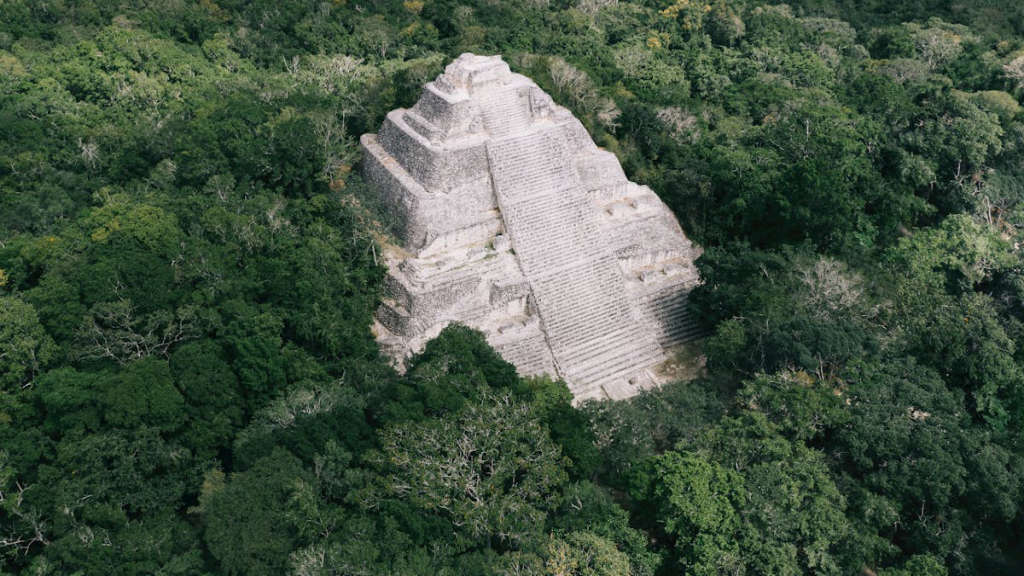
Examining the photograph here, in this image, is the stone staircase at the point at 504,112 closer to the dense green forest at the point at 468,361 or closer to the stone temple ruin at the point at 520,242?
the stone temple ruin at the point at 520,242

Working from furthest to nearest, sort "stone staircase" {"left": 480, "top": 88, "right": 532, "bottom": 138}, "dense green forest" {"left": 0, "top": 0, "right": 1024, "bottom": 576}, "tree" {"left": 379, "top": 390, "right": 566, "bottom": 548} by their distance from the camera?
"stone staircase" {"left": 480, "top": 88, "right": 532, "bottom": 138} < "dense green forest" {"left": 0, "top": 0, "right": 1024, "bottom": 576} < "tree" {"left": 379, "top": 390, "right": 566, "bottom": 548}

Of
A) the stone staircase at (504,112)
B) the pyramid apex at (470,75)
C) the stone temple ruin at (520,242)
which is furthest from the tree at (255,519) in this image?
the pyramid apex at (470,75)

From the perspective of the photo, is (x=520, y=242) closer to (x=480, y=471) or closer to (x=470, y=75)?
(x=470, y=75)

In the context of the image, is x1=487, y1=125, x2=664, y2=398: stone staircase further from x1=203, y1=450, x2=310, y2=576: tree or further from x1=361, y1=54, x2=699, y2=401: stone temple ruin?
x1=203, y1=450, x2=310, y2=576: tree

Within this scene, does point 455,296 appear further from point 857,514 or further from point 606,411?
point 857,514

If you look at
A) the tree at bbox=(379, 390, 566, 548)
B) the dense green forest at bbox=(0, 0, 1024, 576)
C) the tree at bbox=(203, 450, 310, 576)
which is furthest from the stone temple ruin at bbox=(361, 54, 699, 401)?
the tree at bbox=(203, 450, 310, 576)

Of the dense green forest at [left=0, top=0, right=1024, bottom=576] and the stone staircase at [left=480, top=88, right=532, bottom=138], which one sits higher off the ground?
the stone staircase at [left=480, top=88, right=532, bottom=138]

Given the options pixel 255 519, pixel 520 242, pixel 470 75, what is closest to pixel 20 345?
pixel 255 519
